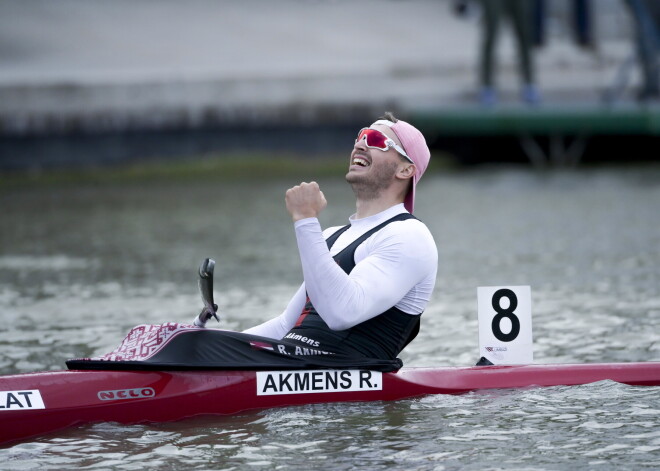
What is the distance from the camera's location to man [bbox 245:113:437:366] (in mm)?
4852

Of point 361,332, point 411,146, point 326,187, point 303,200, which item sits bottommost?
point 361,332

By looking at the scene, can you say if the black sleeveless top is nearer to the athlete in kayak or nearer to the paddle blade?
the athlete in kayak

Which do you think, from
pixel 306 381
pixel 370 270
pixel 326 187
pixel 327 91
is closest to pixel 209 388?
pixel 306 381

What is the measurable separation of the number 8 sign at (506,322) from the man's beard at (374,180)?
28.0 inches

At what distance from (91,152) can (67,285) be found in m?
9.57

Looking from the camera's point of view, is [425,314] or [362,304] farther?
[425,314]

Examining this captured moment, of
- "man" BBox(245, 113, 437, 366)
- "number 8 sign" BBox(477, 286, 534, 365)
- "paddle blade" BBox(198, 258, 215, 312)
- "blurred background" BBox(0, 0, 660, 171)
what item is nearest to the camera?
"man" BBox(245, 113, 437, 366)

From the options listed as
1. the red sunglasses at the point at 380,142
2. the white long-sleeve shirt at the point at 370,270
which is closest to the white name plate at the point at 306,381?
the white long-sleeve shirt at the point at 370,270

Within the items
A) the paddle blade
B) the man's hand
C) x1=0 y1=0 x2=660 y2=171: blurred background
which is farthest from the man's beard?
x1=0 y1=0 x2=660 y2=171: blurred background

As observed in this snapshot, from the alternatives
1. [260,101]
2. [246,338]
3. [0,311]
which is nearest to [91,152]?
[260,101]

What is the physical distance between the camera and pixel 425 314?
26.6 ft

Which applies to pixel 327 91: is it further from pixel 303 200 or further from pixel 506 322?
pixel 303 200

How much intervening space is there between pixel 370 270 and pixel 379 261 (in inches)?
2.4

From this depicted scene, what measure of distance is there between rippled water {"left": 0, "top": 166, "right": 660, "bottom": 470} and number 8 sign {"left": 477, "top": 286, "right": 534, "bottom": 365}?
23 cm
